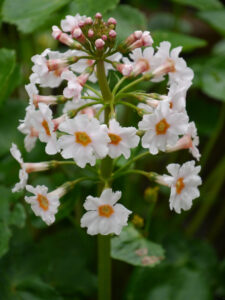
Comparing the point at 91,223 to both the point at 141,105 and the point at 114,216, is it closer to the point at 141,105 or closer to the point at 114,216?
the point at 114,216

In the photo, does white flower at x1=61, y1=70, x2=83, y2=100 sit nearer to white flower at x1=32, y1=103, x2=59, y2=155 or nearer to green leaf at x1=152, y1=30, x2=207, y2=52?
white flower at x1=32, y1=103, x2=59, y2=155

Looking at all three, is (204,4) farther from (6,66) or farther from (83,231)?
(83,231)

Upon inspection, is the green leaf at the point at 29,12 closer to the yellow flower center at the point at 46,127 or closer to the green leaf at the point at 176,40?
the green leaf at the point at 176,40

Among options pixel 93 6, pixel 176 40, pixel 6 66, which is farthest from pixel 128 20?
pixel 6 66

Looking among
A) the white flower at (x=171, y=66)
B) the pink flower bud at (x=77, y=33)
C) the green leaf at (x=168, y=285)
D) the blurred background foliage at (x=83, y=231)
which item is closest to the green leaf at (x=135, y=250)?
the blurred background foliage at (x=83, y=231)

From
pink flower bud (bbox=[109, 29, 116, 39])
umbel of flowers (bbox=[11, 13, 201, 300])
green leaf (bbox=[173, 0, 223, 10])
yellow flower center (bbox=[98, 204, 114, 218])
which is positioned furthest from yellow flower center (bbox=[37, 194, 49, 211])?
green leaf (bbox=[173, 0, 223, 10])
